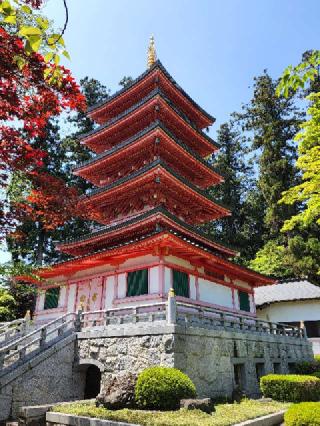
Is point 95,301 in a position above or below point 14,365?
above

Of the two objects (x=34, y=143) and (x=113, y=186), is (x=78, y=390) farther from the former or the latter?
(x=34, y=143)

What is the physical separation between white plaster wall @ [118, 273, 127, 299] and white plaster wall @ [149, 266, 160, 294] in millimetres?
1681

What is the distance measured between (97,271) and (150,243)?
494 centimetres

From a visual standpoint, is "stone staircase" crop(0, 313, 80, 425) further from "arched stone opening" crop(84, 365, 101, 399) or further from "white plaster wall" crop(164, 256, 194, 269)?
"white plaster wall" crop(164, 256, 194, 269)

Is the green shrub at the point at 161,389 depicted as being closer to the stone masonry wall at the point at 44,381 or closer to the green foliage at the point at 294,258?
the stone masonry wall at the point at 44,381

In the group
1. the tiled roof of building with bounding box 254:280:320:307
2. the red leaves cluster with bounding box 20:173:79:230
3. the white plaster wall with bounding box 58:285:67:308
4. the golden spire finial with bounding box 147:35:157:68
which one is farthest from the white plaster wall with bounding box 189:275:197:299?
the golden spire finial with bounding box 147:35:157:68

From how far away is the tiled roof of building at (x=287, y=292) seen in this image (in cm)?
2480

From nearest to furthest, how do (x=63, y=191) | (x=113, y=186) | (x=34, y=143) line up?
1. (x=63, y=191)
2. (x=113, y=186)
3. (x=34, y=143)

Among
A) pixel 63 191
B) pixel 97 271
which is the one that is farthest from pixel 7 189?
pixel 97 271

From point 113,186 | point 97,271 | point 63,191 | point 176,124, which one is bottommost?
point 97,271

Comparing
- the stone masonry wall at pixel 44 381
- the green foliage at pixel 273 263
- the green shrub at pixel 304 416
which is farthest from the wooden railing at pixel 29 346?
the green foliage at pixel 273 263

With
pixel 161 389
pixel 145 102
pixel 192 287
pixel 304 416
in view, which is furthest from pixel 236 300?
pixel 145 102

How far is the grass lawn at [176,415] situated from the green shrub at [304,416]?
129cm

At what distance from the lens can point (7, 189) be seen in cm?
1096
